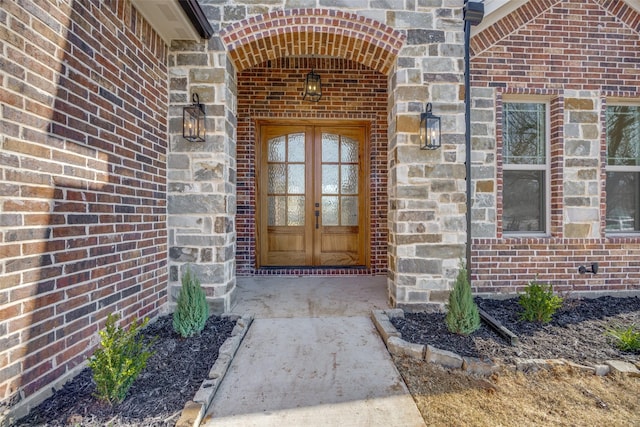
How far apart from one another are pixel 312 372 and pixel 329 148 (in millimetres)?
3441

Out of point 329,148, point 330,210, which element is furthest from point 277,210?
point 329,148

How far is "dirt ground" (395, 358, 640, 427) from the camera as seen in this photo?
6.19ft

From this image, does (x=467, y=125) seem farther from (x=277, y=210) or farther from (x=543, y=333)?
(x=277, y=210)

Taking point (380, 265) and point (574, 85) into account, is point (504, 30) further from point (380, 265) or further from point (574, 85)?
point (380, 265)

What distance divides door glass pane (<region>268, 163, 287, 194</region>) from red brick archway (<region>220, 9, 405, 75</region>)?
186 centimetres

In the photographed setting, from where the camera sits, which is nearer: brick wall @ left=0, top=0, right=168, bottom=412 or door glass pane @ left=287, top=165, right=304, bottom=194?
brick wall @ left=0, top=0, right=168, bottom=412

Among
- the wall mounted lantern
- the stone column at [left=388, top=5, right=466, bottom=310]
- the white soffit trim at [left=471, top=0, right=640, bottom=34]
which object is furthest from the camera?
the wall mounted lantern

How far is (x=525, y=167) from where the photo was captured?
3975mm

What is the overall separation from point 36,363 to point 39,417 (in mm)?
263

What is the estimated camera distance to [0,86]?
159cm

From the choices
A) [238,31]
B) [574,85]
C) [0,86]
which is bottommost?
[0,86]

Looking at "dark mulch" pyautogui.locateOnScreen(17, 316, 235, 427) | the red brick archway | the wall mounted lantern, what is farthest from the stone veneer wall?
the wall mounted lantern

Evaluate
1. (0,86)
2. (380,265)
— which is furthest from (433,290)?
(0,86)

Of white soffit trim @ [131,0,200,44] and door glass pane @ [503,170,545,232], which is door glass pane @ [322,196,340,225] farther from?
white soffit trim @ [131,0,200,44]
